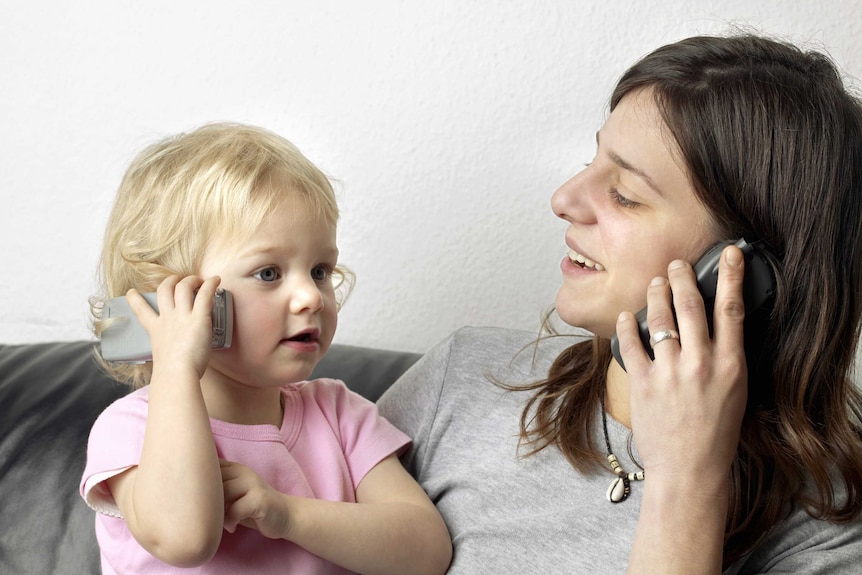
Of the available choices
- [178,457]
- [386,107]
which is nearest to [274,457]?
[178,457]

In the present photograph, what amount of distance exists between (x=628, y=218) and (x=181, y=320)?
60cm

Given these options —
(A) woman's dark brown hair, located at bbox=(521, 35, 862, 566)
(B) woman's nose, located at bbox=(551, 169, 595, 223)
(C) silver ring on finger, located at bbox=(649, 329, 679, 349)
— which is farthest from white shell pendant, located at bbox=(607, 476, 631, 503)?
(B) woman's nose, located at bbox=(551, 169, 595, 223)

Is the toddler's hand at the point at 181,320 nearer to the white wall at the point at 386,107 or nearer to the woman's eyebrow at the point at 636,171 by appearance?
the woman's eyebrow at the point at 636,171

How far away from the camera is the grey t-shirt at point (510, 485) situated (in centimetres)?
127

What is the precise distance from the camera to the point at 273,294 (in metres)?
1.25

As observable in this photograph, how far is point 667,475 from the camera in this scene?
1.14 m

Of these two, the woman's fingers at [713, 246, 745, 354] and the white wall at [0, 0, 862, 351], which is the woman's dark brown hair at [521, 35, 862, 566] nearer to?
the woman's fingers at [713, 246, 745, 354]

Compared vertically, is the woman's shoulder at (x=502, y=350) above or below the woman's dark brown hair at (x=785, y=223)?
below

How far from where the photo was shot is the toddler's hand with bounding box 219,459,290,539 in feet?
3.79

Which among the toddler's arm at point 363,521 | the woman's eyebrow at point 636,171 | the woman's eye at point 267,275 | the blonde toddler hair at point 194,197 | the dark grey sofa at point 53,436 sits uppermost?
the woman's eyebrow at point 636,171

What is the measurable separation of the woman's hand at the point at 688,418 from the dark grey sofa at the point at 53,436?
0.72 meters

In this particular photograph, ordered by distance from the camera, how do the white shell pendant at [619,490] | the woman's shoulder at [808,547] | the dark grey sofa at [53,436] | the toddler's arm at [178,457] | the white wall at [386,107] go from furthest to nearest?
1. the white wall at [386,107]
2. the dark grey sofa at [53,436]
3. the white shell pendant at [619,490]
4. the woman's shoulder at [808,547]
5. the toddler's arm at [178,457]

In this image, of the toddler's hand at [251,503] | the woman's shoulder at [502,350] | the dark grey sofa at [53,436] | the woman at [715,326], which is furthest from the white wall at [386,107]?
the toddler's hand at [251,503]

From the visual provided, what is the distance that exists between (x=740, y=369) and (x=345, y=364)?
88cm
